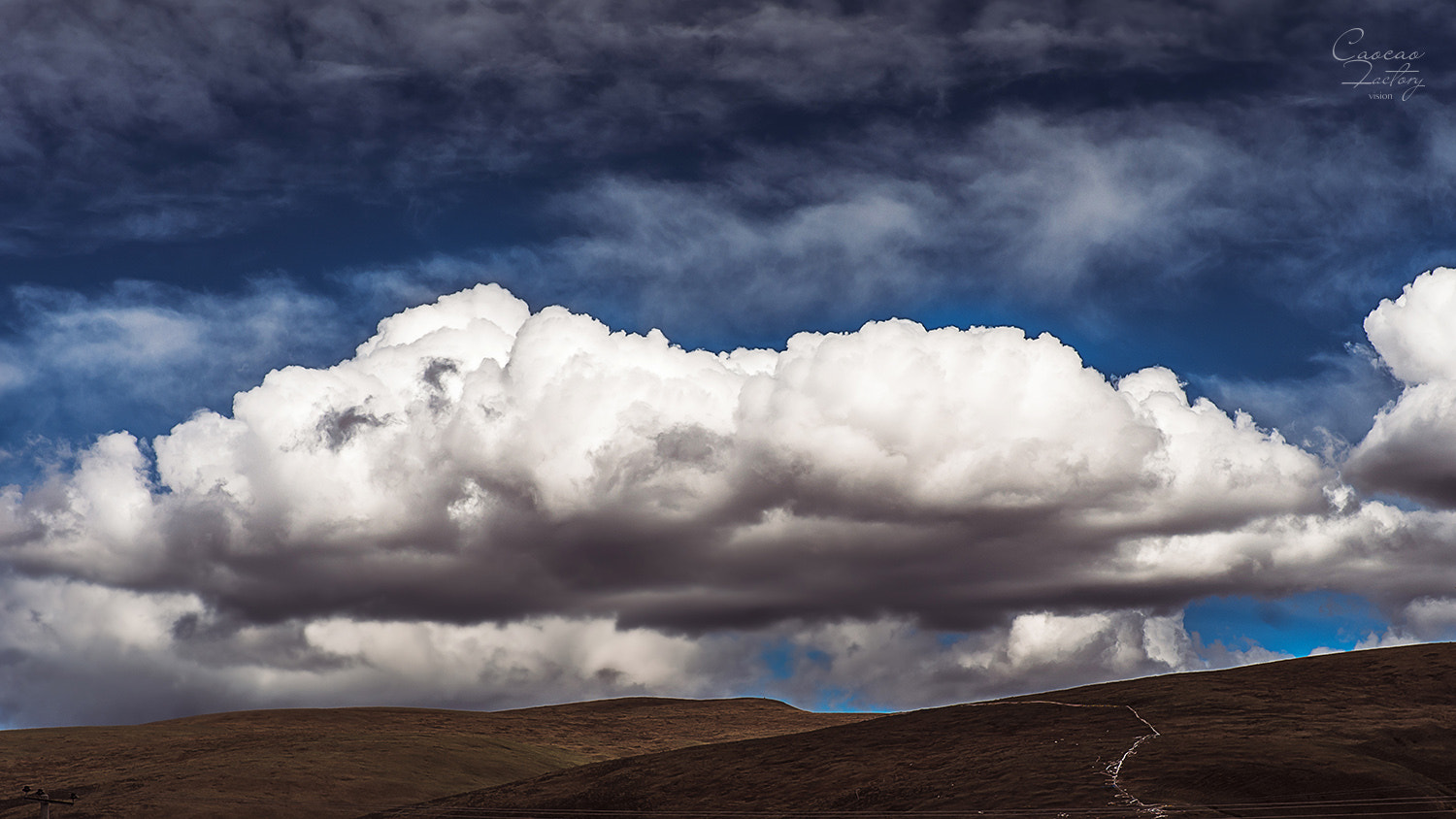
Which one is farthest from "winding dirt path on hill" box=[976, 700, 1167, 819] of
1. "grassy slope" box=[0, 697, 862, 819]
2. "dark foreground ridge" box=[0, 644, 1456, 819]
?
"grassy slope" box=[0, 697, 862, 819]

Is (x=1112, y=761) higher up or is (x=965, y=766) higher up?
(x=1112, y=761)

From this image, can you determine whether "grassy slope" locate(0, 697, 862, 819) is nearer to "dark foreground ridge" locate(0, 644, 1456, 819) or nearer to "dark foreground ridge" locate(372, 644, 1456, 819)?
"dark foreground ridge" locate(0, 644, 1456, 819)

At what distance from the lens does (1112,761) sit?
3374 inches

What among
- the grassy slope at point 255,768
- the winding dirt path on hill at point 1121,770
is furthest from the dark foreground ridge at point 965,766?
the grassy slope at point 255,768

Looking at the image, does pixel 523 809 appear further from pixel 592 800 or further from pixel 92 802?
pixel 92 802

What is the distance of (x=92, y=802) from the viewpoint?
11575 cm

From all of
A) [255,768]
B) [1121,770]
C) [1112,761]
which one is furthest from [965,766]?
[255,768]

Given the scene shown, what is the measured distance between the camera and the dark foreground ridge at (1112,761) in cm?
7481

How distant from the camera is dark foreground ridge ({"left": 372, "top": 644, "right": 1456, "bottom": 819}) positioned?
7481 cm

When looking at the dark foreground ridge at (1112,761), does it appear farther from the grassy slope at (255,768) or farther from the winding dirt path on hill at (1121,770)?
the grassy slope at (255,768)

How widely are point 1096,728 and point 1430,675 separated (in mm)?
32195

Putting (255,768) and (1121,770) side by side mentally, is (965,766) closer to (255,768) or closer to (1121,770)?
(1121,770)

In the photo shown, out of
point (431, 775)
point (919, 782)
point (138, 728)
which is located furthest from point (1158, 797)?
point (138, 728)

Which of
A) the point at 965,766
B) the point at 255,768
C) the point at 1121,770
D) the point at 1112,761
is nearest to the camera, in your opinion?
the point at 1121,770
